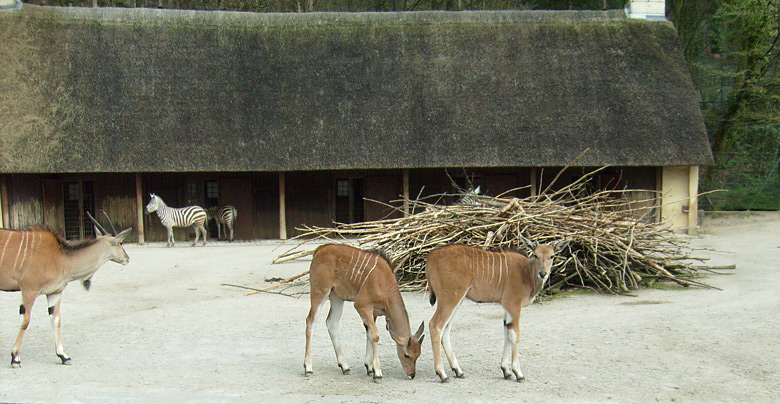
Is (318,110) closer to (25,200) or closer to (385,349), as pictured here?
(25,200)

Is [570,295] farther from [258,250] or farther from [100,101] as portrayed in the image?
[100,101]

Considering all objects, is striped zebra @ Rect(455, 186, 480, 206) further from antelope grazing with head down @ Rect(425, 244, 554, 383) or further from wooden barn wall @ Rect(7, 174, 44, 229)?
wooden barn wall @ Rect(7, 174, 44, 229)

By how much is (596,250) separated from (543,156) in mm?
7638

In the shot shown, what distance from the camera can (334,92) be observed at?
19438 millimetres

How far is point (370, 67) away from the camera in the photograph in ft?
65.8

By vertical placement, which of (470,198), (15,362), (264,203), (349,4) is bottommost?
(15,362)

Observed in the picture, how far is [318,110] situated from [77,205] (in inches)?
269

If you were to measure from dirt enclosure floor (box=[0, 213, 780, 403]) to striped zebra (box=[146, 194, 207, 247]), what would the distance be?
5950mm

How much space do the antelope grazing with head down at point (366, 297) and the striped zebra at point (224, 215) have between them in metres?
12.5

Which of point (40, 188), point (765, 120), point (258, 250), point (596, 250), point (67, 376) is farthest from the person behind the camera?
point (765, 120)

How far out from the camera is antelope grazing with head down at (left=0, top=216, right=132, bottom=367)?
7.32m

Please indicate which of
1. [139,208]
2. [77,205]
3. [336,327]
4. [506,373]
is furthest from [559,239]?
[77,205]

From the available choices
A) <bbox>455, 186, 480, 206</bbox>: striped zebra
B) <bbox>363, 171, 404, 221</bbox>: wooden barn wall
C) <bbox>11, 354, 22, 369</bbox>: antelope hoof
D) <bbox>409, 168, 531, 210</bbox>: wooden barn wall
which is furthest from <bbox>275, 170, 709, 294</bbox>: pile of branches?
<bbox>409, 168, 531, 210</bbox>: wooden barn wall

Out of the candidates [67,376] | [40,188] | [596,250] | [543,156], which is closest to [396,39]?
[543,156]
